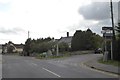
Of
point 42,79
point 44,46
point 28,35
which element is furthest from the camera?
point 28,35

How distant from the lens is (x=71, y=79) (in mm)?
17656

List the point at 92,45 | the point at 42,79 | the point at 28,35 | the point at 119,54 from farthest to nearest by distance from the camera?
the point at 28,35 < the point at 92,45 < the point at 119,54 < the point at 42,79

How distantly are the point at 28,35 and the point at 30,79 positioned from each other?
337 ft

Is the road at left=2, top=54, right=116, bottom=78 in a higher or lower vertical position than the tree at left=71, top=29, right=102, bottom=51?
lower

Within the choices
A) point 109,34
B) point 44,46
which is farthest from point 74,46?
point 109,34

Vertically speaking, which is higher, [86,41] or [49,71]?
[86,41]

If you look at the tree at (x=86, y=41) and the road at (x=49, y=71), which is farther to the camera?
the tree at (x=86, y=41)

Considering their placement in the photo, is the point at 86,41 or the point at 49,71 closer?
the point at 49,71

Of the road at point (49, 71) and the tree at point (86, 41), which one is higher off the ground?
the tree at point (86, 41)

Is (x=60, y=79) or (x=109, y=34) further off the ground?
(x=109, y=34)

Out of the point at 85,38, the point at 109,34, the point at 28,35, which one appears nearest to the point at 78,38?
the point at 85,38

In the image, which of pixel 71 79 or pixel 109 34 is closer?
pixel 71 79

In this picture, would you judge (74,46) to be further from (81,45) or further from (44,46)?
(44,46)

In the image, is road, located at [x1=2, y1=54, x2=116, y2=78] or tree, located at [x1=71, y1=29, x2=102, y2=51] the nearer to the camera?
road, located at [x1=2, y1=54, x2=116, y2=78]
